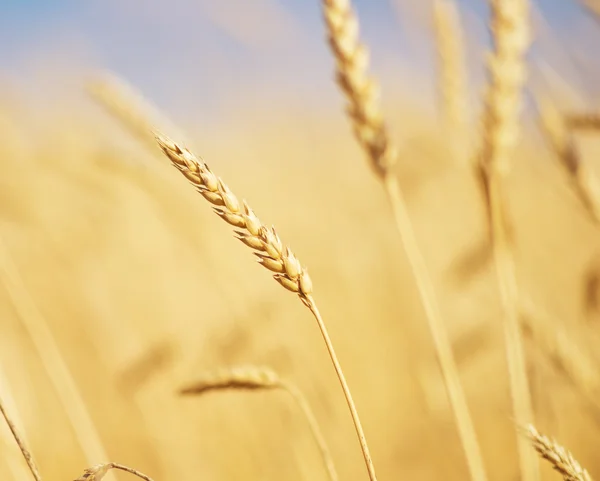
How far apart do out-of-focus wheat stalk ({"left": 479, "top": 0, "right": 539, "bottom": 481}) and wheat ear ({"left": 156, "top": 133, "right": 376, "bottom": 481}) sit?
1.32ft

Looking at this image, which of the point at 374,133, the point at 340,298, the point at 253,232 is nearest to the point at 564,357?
the point at 374,133

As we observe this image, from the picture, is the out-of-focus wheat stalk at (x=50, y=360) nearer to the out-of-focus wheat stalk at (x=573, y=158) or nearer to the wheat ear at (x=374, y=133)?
the wheat ear at (x=374, y=133)

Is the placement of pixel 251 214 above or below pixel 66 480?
above

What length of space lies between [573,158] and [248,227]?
724mm

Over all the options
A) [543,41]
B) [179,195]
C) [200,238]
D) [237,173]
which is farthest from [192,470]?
[237,173]

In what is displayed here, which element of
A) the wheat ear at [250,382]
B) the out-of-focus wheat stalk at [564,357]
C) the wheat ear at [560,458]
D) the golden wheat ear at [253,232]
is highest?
the golden wheat ear at [253,232]

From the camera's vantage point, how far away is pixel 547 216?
2.98m

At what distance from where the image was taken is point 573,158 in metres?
0.90

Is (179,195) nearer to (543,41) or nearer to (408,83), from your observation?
(543,41)

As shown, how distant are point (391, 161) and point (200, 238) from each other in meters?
0.99

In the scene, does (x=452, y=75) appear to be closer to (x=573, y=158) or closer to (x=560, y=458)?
(x=573, y=158)

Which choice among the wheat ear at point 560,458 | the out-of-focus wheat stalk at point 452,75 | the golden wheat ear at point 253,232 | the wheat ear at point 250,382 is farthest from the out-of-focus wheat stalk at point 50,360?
the out-of-focus wheat stalk at point 452,75

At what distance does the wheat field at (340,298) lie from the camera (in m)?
0.73

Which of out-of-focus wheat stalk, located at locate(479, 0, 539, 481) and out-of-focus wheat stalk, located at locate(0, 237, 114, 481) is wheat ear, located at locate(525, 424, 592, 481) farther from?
out-of-focus wheat stalk, located at locate(0, 237, 114, 481)
